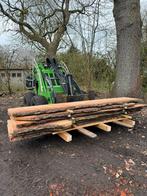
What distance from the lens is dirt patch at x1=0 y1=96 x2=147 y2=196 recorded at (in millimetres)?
2432

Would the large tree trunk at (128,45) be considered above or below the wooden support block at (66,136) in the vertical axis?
above

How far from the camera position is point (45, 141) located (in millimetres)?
3668

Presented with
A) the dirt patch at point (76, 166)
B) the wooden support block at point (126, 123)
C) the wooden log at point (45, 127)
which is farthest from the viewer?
the wooden support block at point (126, 123)

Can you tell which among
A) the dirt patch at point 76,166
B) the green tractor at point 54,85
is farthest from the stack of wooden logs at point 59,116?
the green tractor at point 54,85

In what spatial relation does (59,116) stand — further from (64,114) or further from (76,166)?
(76,166)

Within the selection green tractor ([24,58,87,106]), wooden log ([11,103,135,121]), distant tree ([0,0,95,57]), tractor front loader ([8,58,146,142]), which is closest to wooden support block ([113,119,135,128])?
tractor front loader ([8,58,146,142])

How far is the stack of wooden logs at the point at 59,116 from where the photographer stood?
10.4ft

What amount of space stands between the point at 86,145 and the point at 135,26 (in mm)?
3412

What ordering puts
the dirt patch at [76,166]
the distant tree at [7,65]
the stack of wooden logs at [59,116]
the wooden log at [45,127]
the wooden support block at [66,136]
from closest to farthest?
the dirt patch at [76,166] < the wooden log at [45,127] < the stack of wooden logs at [59,116] < the wooden support block at [66,136] < the distant tree at [7,65]

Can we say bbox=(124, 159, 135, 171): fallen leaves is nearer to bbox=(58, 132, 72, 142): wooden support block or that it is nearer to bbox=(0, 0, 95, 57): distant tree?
bbox=(58, 132, 72, 142): wooden support block

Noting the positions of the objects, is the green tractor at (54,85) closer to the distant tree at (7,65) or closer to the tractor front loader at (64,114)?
the tractor front loader at (64,114)

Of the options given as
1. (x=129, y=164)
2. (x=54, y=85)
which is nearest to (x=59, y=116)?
(x=129, y=164)

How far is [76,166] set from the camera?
2.87 meters

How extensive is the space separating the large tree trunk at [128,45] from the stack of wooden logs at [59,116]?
1.41 m
